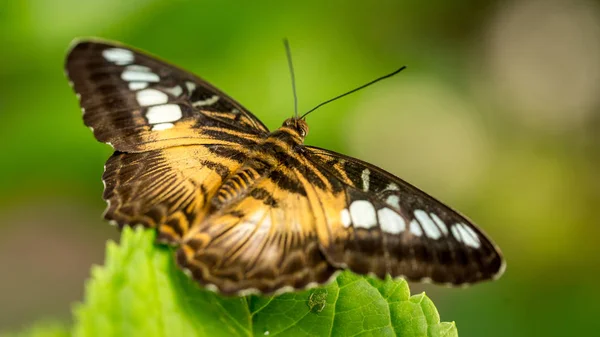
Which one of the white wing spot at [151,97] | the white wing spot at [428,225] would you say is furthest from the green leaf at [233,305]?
the white wing spot at [151,97]

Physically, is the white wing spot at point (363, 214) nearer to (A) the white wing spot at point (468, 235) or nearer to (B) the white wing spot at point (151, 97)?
(A) the white wing spot at point (468, 235)

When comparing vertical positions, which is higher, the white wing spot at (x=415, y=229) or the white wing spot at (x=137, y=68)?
the white wing spot at (x=137, y=68)

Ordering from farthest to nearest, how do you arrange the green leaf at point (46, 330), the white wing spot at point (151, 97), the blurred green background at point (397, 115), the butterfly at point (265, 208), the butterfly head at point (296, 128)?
the blurred green background at point (397, 115) < the white wing spot at point (151, 97) < the butterfly head at point (296, 128) < the butterfly at point (265, 208) < the green leaf at point (46, 330)

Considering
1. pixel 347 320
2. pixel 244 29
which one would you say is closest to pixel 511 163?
pixel 244 29

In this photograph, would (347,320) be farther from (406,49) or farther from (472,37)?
(472,37)

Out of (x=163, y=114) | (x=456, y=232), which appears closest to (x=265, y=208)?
(x=456, y=232)

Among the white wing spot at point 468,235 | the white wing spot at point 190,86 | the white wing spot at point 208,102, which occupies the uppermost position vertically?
the white wing spot at point 190,86

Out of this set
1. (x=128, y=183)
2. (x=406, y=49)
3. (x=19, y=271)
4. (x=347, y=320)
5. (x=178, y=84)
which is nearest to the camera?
(x=347, y=320)
